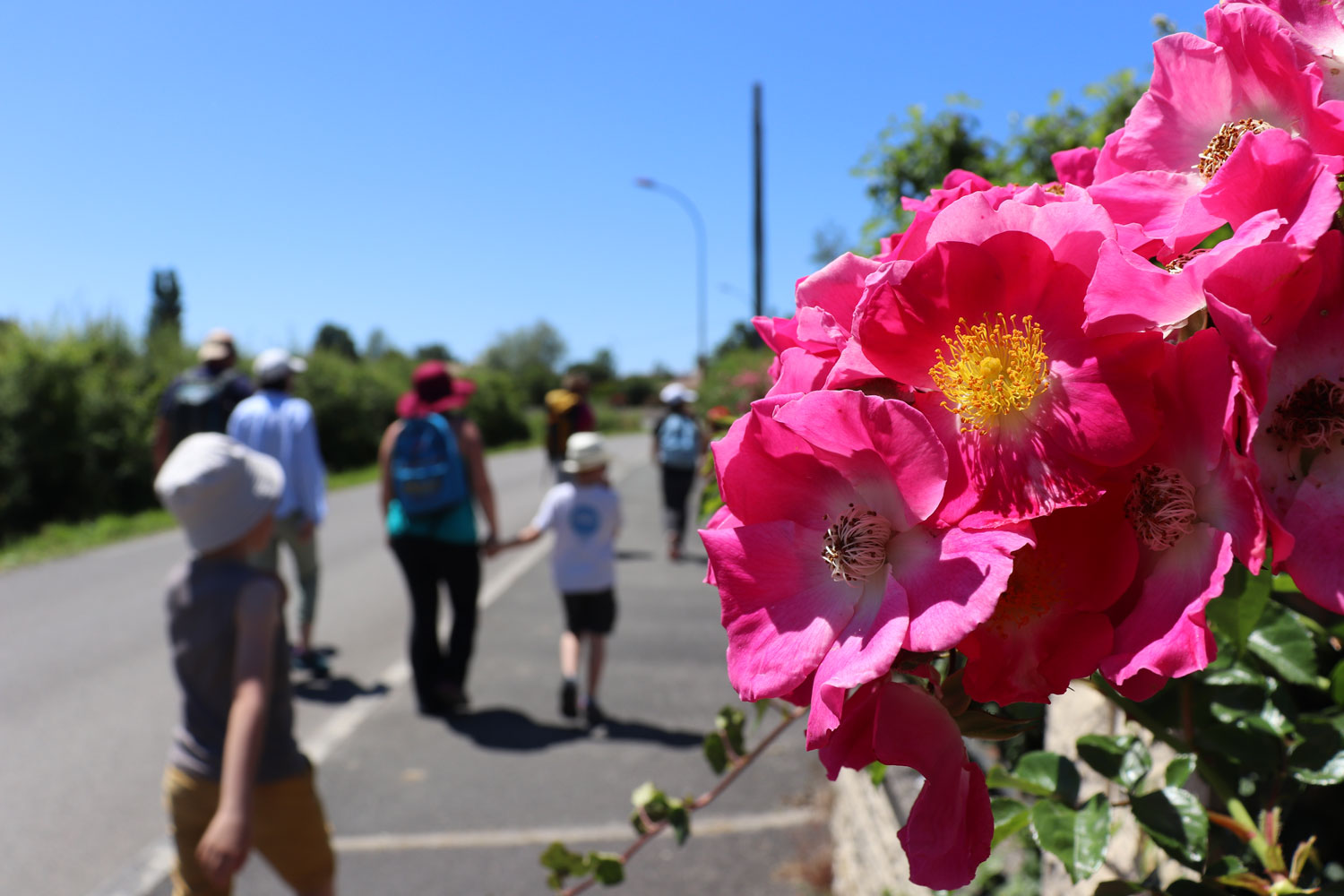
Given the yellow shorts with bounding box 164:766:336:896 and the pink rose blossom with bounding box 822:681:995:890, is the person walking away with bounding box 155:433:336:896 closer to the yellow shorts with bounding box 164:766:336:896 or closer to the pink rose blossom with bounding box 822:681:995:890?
the yellow shorts with bounding box 164:766:336:896

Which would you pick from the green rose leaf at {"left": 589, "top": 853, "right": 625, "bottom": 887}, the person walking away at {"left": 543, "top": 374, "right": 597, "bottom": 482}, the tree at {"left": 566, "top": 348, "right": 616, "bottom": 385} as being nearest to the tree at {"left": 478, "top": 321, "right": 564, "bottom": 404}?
the tree at {"left": 566, "top": 348, "right": 616, "bottom": 385}

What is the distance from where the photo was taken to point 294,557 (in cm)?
694

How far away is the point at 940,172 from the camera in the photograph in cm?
435

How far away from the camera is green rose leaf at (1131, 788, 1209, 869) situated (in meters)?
0.99

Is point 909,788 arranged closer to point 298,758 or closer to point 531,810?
point 298,758

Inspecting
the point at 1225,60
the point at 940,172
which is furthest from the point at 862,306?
the point at 940,172

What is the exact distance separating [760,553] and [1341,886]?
0.72 meters

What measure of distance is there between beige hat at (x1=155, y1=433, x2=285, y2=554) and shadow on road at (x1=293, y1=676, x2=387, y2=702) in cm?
359

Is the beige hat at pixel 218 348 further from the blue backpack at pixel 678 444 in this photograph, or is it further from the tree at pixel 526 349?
the tree at pixel 526 349

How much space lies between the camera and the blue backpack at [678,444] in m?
11.4

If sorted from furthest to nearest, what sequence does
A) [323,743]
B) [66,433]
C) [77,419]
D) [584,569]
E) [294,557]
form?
[77,419]
[66,433]
[294,557]
[584,569]
[323,743]

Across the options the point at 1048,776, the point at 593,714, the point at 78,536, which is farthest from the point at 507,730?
the point at 78,536

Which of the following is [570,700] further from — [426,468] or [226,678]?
[226,678]

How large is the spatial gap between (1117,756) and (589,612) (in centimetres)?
524
